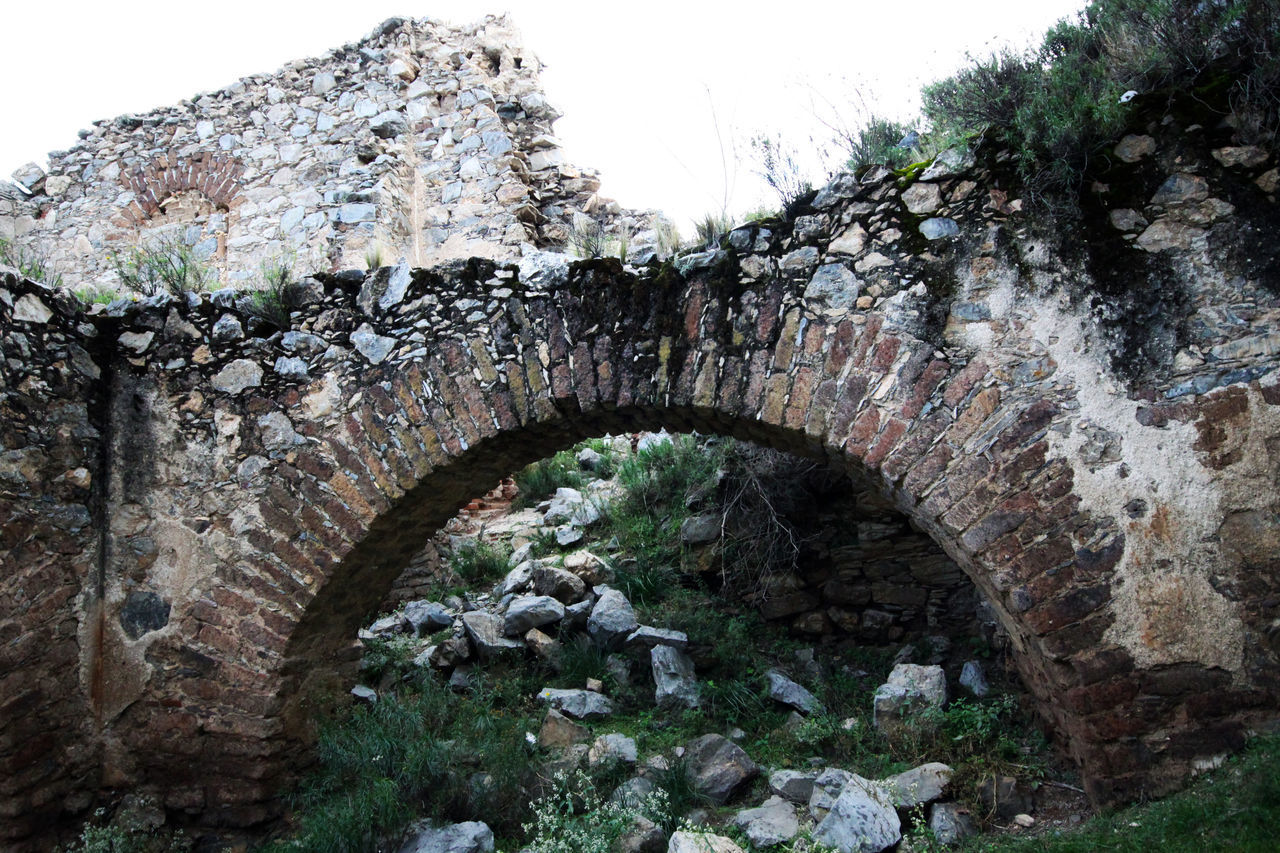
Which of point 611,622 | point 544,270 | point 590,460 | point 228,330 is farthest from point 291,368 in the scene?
point 590,460

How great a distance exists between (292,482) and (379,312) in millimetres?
875

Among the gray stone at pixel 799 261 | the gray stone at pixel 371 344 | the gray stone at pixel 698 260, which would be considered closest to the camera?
the gray stone at pixel 799 261

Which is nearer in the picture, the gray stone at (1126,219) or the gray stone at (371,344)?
the gray stone at (1126,219)

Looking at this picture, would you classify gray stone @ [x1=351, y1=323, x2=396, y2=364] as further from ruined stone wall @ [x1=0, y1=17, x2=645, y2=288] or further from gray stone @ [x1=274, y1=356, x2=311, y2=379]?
→ ruined stone wall @ [x1=0, y1=17, x2=645, y2=288]

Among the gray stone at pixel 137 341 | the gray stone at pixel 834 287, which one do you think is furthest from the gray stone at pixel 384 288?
the gray stone at pixel 834 287

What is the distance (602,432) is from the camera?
12.4 feet

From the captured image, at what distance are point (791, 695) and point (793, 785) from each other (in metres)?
0.96

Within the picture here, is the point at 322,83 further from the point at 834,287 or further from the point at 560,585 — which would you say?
the point at 834,287

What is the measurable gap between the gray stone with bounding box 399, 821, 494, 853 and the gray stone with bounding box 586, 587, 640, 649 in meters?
1.70

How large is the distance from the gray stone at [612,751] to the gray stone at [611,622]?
0.96 m

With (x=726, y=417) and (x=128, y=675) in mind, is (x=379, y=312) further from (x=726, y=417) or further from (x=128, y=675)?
(x=128, y=675)

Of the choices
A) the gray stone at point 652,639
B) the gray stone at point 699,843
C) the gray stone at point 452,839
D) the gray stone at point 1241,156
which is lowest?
the gray stone at point 699,843

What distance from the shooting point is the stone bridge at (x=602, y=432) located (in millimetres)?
2723

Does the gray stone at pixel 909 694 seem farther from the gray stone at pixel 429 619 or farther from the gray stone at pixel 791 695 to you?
the gray stone at pixel 429 619
